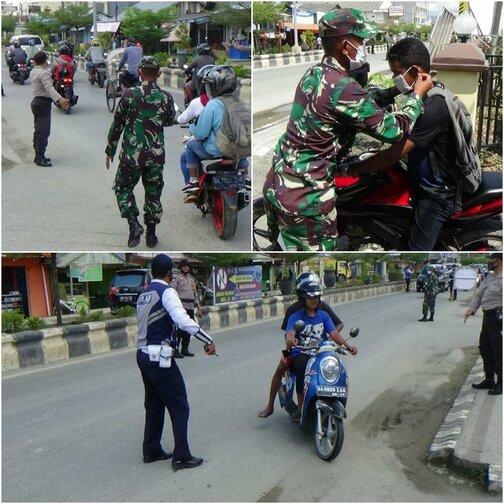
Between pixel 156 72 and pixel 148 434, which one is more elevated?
pixel 156 72

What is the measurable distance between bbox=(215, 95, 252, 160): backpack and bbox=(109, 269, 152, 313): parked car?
32.7 ft

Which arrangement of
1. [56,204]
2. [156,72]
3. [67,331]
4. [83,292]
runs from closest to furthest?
[156,72]
[56,204]
[67,331]
[83,292]

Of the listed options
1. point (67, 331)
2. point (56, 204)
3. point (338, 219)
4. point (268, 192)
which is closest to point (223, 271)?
point (67, 331)

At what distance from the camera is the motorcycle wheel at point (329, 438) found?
4.59 meters

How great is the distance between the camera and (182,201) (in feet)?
26.4

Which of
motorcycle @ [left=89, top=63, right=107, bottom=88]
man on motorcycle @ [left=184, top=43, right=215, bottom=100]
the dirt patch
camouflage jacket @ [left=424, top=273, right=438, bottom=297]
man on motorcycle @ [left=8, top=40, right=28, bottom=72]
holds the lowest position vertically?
camouflage jacket @ [left=424, top=273, right=438, bottom=297]

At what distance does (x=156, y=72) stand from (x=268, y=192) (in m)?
3.29

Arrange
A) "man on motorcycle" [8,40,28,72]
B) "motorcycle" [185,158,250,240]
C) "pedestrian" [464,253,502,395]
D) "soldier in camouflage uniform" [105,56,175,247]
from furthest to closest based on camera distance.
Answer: "man on motorcycle" [8,40,28,72], "motorcycle" [185,158,250,240], "soldier in camouflage uniform" [105,56,175,247], "pedestrian" [464,253,502,395]

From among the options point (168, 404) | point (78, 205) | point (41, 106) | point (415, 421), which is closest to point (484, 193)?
point (415, 421)

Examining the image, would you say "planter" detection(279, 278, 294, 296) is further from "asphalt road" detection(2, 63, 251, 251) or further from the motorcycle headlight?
the motorcycle headlight

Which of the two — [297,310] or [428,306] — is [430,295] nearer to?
[428,306]

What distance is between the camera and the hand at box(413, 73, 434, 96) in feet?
12.1

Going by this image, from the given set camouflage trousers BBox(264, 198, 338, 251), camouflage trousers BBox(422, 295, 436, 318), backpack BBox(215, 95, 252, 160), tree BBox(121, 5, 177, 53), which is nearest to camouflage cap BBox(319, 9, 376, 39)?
camouflage trousers BBox(264, 198, 338, 251)

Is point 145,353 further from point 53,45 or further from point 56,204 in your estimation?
point 53,45
